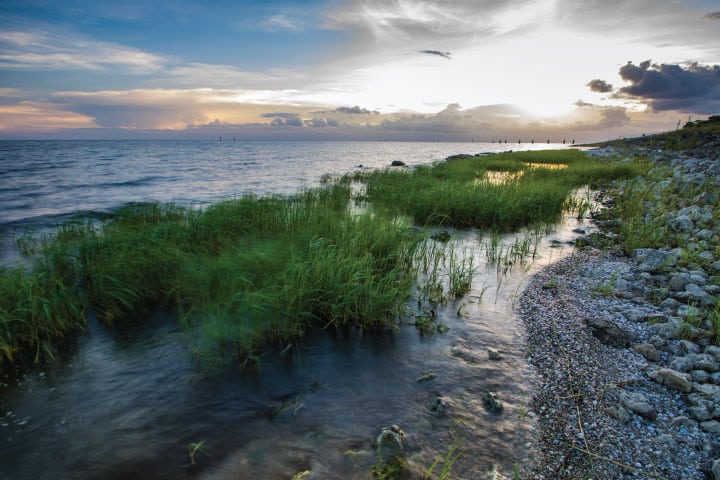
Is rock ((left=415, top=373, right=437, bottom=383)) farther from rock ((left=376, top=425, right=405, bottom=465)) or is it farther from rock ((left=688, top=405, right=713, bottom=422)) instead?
rock ((left=688, top=405, right=713, bottom=422))

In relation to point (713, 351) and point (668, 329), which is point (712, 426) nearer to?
point (713, 351)

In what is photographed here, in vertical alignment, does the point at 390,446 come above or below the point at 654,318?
below

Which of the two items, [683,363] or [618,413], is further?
[683,363]

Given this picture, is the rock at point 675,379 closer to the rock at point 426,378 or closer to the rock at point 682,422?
the rock at point 682,422

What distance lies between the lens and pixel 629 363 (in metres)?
4.76

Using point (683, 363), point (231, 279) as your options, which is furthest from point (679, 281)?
point (231, 279)

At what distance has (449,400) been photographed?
4461 mm

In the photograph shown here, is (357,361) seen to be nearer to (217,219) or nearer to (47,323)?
(47,323)

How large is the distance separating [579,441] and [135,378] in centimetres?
592

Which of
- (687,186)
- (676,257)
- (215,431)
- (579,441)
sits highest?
(687,186)

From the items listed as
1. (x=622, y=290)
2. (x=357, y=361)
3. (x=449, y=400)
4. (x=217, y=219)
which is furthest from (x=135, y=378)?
(x=622, y=290)

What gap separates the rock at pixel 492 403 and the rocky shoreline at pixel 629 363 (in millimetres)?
473

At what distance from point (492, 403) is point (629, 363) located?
2.23m

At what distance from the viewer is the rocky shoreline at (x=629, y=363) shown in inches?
133
